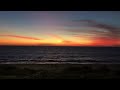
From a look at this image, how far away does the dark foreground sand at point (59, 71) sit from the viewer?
1.42 m

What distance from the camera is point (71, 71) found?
1462mm

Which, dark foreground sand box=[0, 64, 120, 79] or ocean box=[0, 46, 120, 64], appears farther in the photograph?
ocean box=[0, 46, 120, 64]

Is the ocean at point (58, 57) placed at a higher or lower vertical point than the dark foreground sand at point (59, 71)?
higher

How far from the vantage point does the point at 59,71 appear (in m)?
1.46

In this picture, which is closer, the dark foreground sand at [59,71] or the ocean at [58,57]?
the dark foreground sand at [59,71]

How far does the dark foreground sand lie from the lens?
1422 mm

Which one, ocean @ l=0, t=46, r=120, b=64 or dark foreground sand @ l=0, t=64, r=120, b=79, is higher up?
ocean @ l=0, t=46, r=120, b=64

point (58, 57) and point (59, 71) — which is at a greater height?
point (58, 57)

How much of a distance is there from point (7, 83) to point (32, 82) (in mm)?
172
